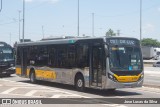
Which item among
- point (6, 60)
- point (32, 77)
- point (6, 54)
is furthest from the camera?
point (6, 54)

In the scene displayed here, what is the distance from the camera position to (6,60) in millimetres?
31781

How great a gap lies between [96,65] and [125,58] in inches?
54.5

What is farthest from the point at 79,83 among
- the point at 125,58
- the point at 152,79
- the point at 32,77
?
the point at 152,79

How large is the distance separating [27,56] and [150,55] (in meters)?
65.7

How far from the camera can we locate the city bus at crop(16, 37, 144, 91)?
1777 cm

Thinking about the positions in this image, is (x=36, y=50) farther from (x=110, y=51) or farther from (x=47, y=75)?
(x=110, y=51)

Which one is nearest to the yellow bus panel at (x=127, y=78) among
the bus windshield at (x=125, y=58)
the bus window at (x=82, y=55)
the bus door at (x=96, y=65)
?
the bus windshield at (x=125, y=58)

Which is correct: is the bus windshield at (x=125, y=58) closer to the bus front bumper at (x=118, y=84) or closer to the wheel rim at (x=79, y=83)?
the bus front bumper at (x=118, y=84)

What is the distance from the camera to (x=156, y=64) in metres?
62.2

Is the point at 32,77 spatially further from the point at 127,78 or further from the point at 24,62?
the point at 127,78

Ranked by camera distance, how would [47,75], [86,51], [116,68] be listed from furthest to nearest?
1. [47,75]
2. [86,51]
3. [116,68]

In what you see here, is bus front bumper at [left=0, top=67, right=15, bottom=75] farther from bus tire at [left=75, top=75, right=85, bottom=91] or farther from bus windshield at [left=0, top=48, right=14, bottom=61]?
bus tire at [left=75, top=75, right=85, bottom=91]

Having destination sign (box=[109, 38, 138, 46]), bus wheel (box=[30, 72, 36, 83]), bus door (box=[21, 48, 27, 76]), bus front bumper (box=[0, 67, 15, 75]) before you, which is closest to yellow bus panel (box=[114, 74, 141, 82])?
destination sign (box=[109, 38, 138, 46])

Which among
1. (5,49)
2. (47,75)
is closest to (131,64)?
(47,75)
